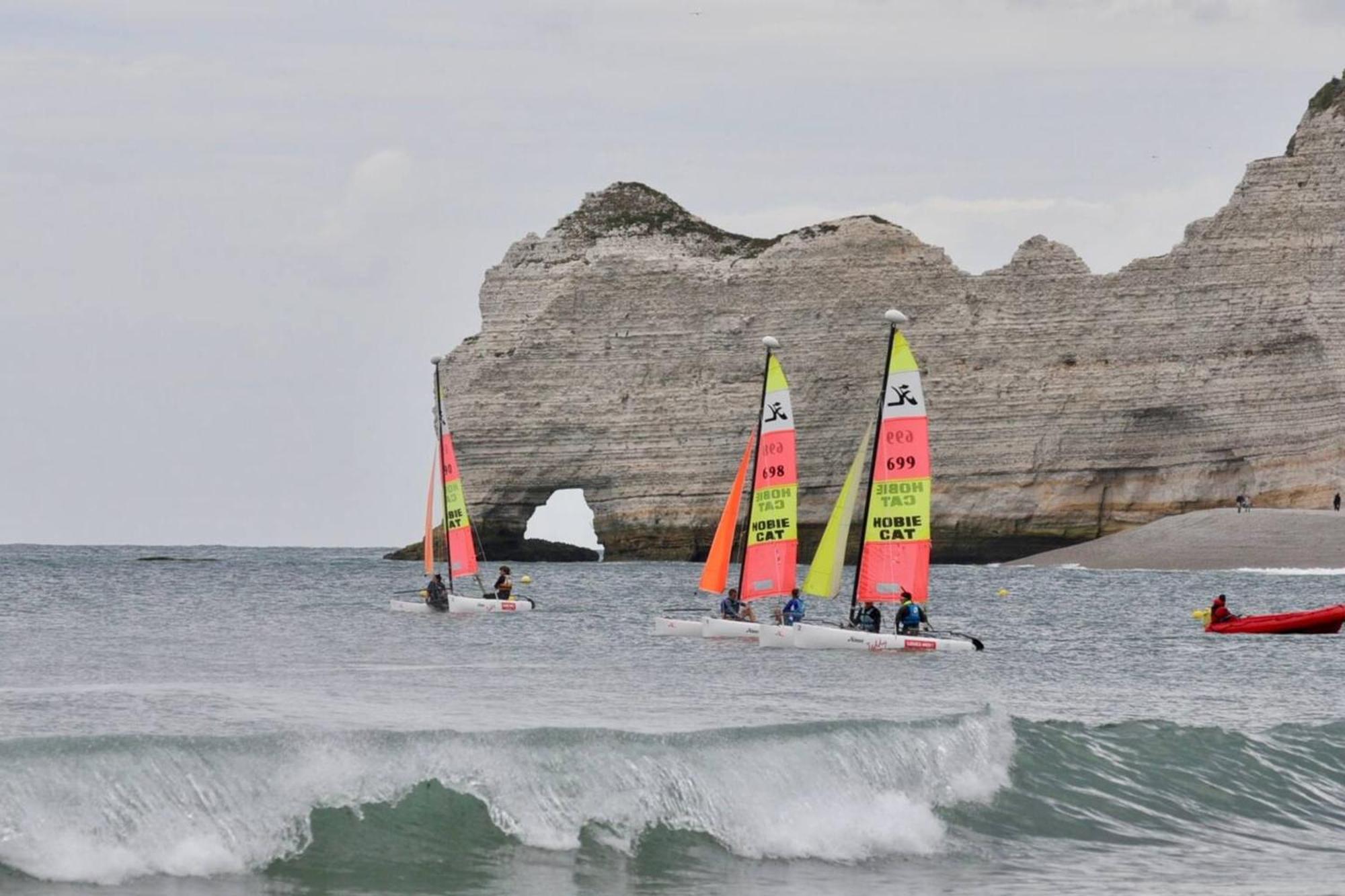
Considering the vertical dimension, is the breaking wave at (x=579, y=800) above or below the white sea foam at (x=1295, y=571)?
below

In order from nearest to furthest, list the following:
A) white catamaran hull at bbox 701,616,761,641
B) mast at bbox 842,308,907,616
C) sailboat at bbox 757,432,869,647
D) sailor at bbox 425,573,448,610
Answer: mast at bbox 842,308,907,616 → sailboat at bbox 757,432,869,647 → white catamaran hull at bbox 701,616,761,641 → sailor at bbox 425,573,448,610

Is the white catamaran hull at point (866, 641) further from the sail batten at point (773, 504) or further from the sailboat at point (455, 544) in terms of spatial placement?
the sailboat at point (455, 544)

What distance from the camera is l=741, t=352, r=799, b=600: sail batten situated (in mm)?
36031

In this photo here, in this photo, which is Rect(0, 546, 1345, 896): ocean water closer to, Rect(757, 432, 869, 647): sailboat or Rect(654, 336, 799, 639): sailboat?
Rect(757, 432, 869, 647): sailboat

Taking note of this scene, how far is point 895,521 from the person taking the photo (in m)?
32.7

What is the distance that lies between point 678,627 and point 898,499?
231 inches

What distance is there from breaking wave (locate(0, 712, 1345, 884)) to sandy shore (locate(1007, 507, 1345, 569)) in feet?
164

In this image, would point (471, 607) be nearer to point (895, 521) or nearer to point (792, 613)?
point (792, 613)

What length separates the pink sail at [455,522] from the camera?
156 ft

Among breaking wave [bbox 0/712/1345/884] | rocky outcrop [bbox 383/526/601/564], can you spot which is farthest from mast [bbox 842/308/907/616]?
rocky outcrop [bbox 383/526/601/564]

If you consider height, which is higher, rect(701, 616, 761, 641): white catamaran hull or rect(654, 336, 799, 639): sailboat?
rect(654, 336, 799, 639): sailboat

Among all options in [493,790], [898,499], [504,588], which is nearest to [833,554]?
[898,499]

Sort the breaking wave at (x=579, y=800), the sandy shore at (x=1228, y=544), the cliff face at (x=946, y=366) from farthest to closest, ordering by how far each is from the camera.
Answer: the cliff face at (x=946, y=366), the sandy shore at (x=1228, y=544), the breaking wave at (x=579, y=800)

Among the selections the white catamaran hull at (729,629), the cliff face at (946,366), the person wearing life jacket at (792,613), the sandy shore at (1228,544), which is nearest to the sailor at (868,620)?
the person wearing life jacket at (792,613)
